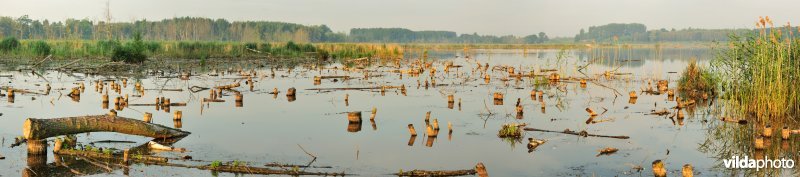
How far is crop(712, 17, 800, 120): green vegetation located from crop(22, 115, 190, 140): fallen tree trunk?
1021 centimetres

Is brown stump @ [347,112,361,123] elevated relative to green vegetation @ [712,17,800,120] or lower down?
lower down

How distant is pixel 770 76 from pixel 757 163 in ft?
15.3

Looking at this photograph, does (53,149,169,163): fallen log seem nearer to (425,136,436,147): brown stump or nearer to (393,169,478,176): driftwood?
(393,169,478,176): driftwood

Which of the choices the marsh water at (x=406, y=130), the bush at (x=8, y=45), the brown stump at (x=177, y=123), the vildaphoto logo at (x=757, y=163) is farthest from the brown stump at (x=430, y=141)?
the bush at (x=8, y=45)

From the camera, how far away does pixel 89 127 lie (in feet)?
32.8

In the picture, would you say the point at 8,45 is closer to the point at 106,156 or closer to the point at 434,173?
the point at 106,156

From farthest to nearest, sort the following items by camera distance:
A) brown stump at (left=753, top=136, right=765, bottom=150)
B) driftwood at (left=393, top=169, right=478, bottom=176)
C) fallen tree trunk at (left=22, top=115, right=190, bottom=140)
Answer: brown stump at (left=753, top=136, right=765, bottom=150), fallen tree trunk at (left=22, top=115, right=190, bottom=140), driftwood at (left=393, top=169, right=478, bottom=176)

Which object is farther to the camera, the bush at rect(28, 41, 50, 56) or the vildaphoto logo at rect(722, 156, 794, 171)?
the bush at rect(28, 41, 50, 56)

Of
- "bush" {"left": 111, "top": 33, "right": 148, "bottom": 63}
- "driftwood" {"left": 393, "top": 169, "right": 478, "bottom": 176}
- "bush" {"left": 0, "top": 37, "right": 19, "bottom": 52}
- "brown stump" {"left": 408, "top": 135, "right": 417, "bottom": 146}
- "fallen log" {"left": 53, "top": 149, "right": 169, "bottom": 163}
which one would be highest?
"bush" {"left": 0, "top": 37, "right": 19, "bottom": 52}

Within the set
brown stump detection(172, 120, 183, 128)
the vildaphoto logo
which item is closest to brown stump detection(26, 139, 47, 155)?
brown stump detection(172, 120, 183, 128)

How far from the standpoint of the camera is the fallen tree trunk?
917 centimetres

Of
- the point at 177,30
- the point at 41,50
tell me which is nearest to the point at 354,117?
the point at 41,50

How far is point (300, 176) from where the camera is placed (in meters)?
8.35

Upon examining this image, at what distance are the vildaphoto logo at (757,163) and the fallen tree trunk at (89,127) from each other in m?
7.97
